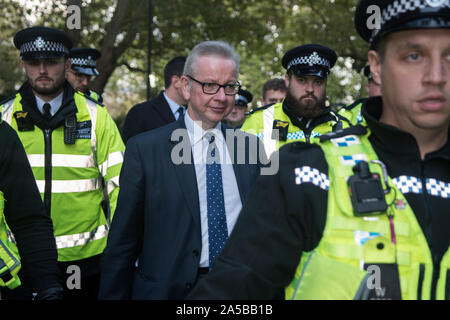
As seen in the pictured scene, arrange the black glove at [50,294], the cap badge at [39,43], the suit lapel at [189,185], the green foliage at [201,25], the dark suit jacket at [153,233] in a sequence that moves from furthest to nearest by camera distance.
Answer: the green foliage at [201,25] < the cap badge at [39,43] < the suit lapel at [189,185] < the dark suit jacket at [153,233] < the black glove at [50,294]

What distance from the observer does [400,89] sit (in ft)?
5.26

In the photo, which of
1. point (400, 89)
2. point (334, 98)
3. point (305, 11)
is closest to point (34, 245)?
point (400, 89)

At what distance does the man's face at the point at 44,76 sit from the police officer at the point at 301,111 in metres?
1.83

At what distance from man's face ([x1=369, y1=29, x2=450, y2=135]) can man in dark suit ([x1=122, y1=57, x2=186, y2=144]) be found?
3886 mm

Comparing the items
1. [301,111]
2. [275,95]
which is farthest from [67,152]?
[275,95]

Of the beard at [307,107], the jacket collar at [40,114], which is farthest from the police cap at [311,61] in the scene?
the jacket collar at [40,114]

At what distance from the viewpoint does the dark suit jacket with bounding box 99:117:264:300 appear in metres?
2.70

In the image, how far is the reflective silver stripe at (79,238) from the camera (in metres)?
4.00

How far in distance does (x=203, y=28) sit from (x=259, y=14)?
196 centimetres

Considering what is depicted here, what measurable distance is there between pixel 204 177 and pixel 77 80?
4348 mm

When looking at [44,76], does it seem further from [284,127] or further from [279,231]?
[279,231]

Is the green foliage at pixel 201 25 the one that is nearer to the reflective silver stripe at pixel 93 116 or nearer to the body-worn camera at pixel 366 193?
the reflective silver stripe at pixel 93 116

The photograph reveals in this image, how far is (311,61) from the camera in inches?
194
